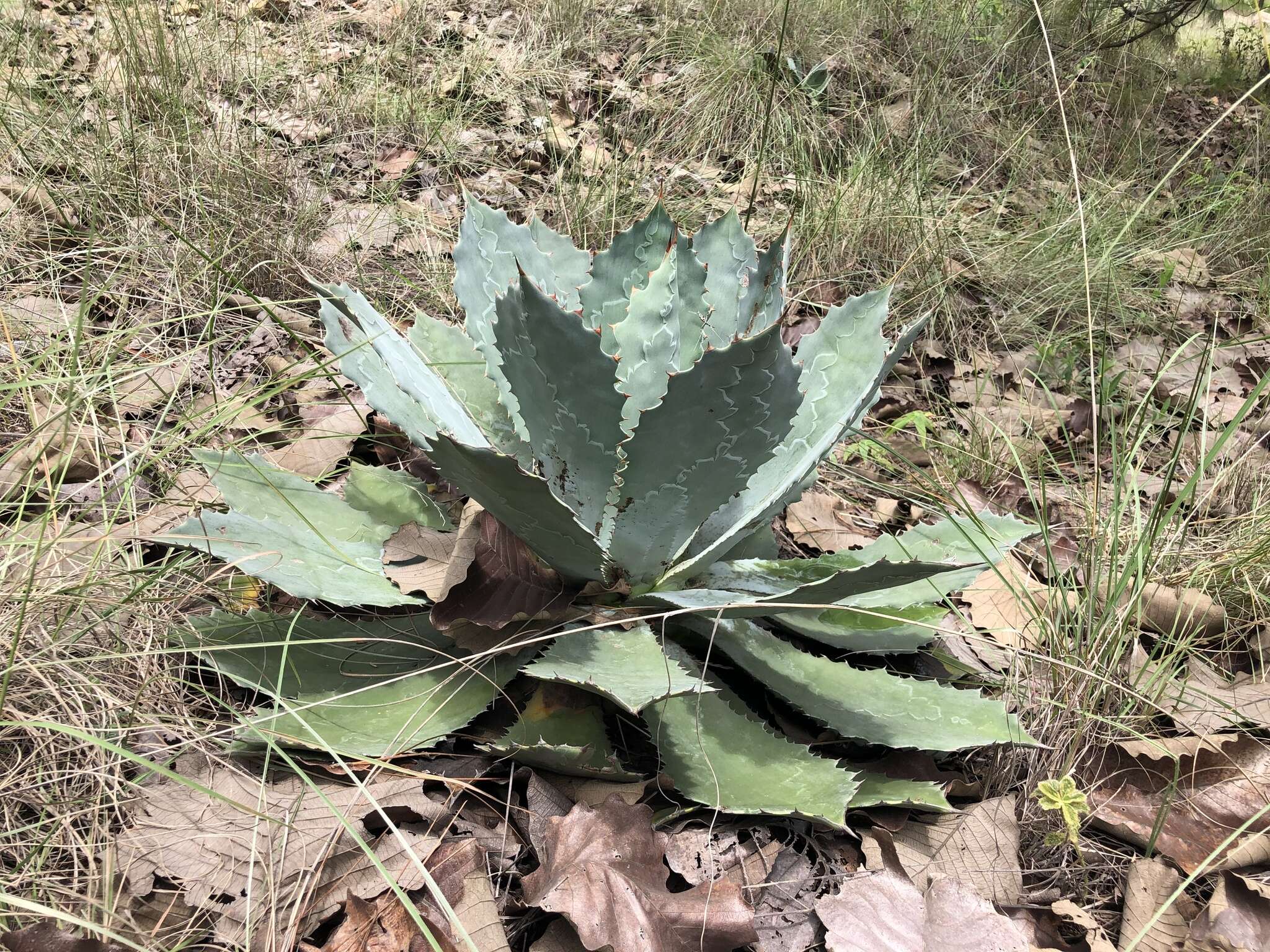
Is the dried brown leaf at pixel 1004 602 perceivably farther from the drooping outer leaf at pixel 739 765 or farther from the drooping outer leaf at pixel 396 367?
the drooping outer leaf at pixel 396 367

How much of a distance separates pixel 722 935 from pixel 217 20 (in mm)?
3444

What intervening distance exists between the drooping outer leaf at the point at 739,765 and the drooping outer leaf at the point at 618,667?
0.21ft

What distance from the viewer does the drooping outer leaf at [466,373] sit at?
167 cm

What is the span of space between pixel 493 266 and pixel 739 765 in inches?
40.2

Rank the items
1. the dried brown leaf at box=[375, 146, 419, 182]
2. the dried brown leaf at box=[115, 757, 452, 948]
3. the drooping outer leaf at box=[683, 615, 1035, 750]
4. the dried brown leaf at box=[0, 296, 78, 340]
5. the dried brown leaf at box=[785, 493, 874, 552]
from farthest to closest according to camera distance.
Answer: the dried brown leaf at box=[375, 146, 419, 182] < the dried brown leaf at box=[785, 493, 874, 552] < the dried brown leaf at box=[0, 296, 78, 340] < the drooping outer leaf at box=[683, 615, 1035, 750] < the dried brown leaf at box=[115, 757, 452, 948]

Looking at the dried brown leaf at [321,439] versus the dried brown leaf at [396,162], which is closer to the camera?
the dried brown leaf at [321,439]

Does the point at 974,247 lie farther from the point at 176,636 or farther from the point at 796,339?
the point at 176,636

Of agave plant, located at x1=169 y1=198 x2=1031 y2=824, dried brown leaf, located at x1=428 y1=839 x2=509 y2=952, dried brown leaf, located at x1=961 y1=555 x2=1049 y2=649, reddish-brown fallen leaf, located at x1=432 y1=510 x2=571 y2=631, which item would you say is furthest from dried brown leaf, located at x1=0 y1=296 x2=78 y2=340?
dried brown leaf, located at x1=961 y1=555 x2=1049 y2=649

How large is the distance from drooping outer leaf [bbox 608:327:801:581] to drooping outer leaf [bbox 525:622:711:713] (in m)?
0.15

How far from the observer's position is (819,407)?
1.71 metres

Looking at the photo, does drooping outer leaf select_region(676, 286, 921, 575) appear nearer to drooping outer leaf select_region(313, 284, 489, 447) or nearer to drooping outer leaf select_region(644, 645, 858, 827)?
drooping outer leaf select_region(644, 645, 858, 827)

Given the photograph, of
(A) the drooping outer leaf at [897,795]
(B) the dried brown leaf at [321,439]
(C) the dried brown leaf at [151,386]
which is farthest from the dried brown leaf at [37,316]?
(A) the drooping outer leaf at [897,795]

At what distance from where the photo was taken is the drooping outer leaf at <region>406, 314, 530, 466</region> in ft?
5.49

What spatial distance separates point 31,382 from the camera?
1.44 m
